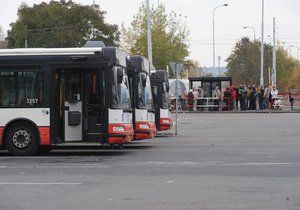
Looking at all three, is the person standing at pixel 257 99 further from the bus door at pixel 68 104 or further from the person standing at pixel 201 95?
the bus door at pixel 68 104

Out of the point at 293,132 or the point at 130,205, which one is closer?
the point at 130,205

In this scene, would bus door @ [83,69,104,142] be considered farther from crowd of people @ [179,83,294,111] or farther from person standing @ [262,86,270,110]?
person standing @ [262,86,270,110]

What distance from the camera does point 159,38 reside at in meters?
64.1

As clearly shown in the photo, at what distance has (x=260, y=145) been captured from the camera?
19516 mm

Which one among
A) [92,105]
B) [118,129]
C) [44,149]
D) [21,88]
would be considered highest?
[21,88]

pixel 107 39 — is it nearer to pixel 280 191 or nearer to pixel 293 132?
pixel 293 132

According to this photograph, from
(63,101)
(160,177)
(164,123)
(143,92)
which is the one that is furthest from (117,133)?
(164,123)

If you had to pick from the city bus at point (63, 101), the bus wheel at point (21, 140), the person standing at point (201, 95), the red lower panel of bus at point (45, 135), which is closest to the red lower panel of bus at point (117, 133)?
the city bus at point (63, 101)

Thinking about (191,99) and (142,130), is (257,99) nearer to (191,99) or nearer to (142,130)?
(191,99)

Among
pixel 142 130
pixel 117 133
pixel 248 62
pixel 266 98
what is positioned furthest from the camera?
pixel 248 62

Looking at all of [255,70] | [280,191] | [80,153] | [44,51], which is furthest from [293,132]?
[255,70]

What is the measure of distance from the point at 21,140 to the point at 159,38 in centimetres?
4800

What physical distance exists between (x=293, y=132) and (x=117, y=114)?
10.9 m

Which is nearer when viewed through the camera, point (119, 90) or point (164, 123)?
point (119, 90)
